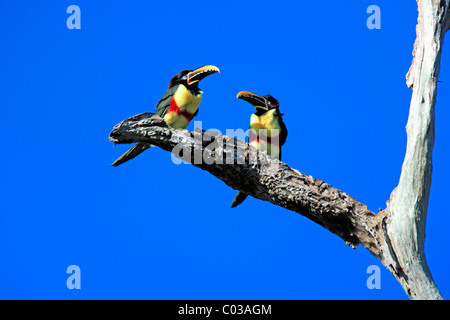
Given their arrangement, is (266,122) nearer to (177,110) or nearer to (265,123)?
(265,123)

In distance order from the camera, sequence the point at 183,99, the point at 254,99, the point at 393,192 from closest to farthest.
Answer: the point at 393,192 < the point at 183,99 < the point at 254,99

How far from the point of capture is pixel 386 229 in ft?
22.6

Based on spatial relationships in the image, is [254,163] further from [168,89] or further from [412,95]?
[168,89]

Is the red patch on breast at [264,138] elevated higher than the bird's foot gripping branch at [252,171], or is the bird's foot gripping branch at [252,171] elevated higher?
the red patch on breast at [264,138]

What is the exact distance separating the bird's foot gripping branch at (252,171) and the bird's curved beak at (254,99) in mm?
2398

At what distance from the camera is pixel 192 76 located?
9.37m

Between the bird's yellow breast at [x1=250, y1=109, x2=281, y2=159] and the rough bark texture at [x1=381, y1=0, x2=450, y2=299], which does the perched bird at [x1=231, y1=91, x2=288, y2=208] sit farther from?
the rough bark texture at [x1=381, y1=0, x2=450, y2=299]

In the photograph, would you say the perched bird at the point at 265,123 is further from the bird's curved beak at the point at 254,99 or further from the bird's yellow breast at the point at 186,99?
the bird's yellow breast at the point at 186,99

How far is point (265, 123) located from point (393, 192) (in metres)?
3.46

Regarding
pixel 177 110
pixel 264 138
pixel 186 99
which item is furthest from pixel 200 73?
pixel 264 138

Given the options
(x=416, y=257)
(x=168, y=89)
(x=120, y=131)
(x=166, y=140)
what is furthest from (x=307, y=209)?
(x=168, y=89)

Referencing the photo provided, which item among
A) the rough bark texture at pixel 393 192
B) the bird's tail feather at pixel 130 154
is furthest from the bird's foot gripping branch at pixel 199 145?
the bird's tail feather at pixel 130 154

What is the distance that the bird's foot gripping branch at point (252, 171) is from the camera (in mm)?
7230
